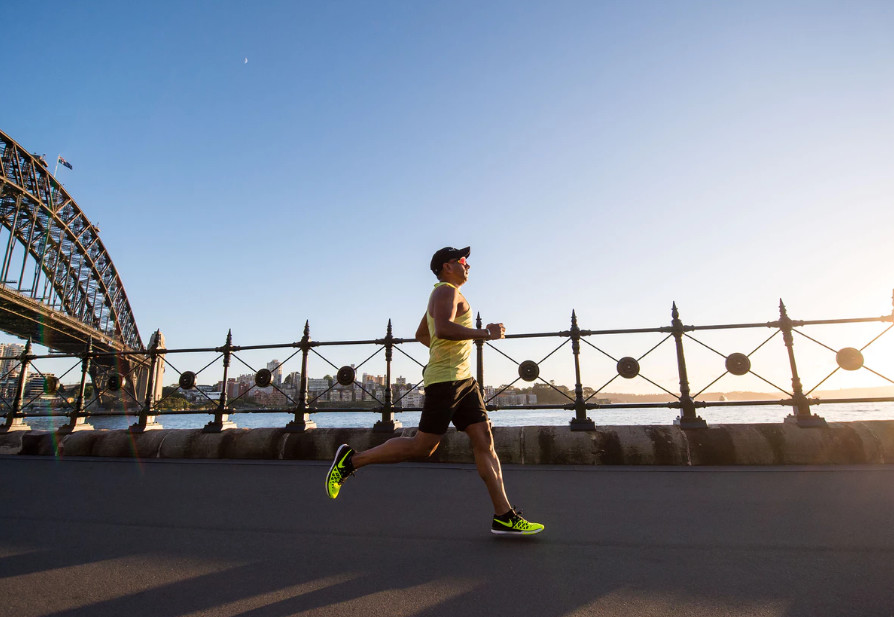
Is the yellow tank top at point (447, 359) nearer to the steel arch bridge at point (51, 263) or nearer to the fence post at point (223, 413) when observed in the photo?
the fence post at point (223, 413)

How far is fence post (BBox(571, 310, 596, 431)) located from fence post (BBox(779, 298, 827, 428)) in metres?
2.15

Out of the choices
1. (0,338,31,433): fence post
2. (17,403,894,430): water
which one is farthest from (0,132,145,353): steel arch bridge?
(0,338,31,433): fence post

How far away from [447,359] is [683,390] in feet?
12.1

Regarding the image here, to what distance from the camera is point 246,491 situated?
3.88 meters

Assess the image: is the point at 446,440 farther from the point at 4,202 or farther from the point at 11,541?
the point at 4,202

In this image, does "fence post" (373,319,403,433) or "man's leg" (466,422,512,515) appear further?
"fence post" (373,319,403,433)

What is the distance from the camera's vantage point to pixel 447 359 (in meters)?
2.94

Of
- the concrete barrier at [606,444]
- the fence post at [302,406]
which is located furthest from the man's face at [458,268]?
the fence post at [302,406]

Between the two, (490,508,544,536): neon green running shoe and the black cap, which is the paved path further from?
the black cap

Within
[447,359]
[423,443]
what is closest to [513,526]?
[423,443]

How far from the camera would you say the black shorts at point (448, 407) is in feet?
9.25

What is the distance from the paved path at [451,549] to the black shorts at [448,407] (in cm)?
60

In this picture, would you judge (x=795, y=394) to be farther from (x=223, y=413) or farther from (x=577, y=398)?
(x=223, y=413)

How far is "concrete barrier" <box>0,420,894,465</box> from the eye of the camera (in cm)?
470
